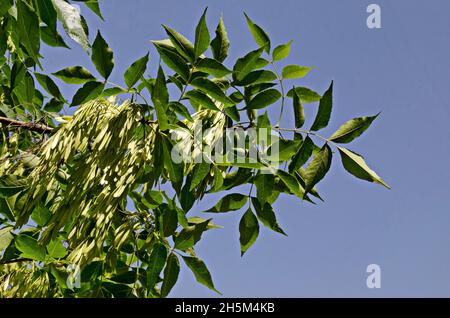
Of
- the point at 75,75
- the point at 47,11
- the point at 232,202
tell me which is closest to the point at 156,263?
the point at 232,202

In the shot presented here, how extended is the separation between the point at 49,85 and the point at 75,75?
20 centimetres

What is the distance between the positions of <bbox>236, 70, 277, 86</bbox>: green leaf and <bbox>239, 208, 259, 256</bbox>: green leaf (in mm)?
268

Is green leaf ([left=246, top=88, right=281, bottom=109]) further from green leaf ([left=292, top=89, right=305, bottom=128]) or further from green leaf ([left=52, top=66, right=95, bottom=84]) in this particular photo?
green leaf ([left=52, top=66, right=95, bottom=84])

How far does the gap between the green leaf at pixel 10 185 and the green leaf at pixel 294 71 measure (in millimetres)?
600

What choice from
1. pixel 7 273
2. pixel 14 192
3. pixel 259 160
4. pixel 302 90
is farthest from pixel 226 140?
pixel 7 273

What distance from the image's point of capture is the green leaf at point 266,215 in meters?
1.36

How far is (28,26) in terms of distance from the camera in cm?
111

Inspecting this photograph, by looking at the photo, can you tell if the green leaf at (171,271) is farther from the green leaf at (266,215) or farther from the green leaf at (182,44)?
the green leaf at (182,44)

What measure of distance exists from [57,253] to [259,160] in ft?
1.56

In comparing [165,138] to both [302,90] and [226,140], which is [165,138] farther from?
[302,90]

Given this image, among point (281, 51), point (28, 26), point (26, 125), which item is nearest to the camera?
point (28, 26)

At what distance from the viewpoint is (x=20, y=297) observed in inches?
52.2

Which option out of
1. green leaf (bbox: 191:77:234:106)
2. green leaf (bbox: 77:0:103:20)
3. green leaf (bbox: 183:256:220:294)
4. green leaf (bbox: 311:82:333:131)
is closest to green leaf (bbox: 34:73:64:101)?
green leaf (bbox: 77:0:103:20)

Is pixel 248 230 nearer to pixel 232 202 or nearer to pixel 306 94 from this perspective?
Result: pixel 232 202
